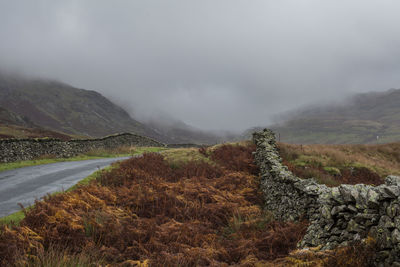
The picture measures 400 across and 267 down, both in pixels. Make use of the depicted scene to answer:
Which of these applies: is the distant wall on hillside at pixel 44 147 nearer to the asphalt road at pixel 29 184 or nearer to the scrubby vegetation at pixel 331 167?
the asphalt road at pixel 29 184

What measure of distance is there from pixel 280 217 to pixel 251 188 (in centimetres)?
305

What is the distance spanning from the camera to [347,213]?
4.87m

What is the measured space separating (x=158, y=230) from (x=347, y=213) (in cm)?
441

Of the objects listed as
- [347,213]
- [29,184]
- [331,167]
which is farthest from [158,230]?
[331,167]

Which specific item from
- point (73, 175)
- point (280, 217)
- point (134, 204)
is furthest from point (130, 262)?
point (73, 175)

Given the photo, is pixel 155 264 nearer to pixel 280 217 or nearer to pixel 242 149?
pixel 280 217

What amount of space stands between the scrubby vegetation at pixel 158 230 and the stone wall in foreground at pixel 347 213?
39 cm

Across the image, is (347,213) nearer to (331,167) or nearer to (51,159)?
(331,167)

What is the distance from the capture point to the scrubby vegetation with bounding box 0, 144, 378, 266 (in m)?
4.84

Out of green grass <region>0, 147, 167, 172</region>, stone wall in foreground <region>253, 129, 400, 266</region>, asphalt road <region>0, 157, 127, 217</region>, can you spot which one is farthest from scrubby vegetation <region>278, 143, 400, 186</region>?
green grass <region>0, 147, 167, 172</region>

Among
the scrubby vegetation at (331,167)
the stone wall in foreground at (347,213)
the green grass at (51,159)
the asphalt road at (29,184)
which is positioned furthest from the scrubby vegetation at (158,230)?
the green grass at (51,159)

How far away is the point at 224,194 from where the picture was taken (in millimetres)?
10195

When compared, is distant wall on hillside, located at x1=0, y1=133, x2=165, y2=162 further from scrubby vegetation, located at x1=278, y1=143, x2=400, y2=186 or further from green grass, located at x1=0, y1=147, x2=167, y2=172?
scrubby vegetation, located at x1=278, y1=143, x2=400, y2=186

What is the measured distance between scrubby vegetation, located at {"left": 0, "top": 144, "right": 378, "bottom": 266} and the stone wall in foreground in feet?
1.28
